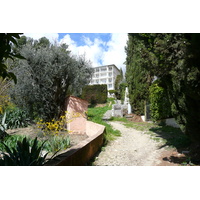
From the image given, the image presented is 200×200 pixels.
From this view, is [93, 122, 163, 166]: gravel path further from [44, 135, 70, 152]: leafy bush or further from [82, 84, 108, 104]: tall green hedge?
[82, 84, 108, 104]: tall green hedge

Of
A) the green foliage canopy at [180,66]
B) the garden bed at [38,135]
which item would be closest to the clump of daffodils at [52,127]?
the garden bed at [38,135]

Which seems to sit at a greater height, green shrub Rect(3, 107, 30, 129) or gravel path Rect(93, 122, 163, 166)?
green shrub Rect(3, 107, 30, 129)

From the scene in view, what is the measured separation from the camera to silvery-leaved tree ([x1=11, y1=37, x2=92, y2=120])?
6309mm

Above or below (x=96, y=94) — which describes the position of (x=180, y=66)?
above

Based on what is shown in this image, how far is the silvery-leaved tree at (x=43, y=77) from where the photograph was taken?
248 inches

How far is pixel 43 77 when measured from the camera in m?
6.33

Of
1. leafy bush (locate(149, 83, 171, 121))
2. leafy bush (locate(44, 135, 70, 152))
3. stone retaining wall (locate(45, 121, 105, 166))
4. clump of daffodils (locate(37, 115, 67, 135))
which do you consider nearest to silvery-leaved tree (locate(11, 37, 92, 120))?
clump of daffodils (locate(37, 115, 67, 135))

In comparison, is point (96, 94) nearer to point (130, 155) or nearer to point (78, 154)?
point (130, 155)

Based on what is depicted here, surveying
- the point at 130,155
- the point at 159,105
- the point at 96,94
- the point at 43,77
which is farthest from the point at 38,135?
the point at 96,94

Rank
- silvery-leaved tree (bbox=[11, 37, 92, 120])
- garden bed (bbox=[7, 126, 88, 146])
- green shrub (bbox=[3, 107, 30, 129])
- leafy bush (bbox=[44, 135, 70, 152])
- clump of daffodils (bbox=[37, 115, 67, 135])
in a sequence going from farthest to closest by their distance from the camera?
1. green shrub (bbox=[3, 107, 30, 129])
2. silvery-leaved tree (bbox=[11, 37, 92, 120])
3. garden bed (bbox=[7, 126, 88, 146])
4. clump of daffodils (bbox=[37, 115, 67, 135])
5. leafy bush (bbox=[44, 135, 70, 152])

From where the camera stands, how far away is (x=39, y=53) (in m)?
6.27
